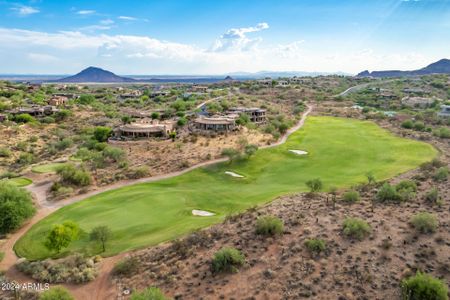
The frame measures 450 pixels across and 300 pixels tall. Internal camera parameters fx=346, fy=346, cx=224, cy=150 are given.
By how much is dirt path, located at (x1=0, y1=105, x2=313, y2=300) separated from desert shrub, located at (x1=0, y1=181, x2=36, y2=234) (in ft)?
2.65

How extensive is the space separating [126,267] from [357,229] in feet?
57.5

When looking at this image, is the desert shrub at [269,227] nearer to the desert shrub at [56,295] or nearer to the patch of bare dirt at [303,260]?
the patch of bare dirt at [303,260]

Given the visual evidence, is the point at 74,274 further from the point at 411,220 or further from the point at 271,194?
the point at 411,220

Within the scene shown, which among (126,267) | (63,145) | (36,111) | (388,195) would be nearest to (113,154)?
(63,145)

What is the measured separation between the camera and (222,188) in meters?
42.9

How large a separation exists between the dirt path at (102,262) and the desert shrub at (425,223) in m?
23.3

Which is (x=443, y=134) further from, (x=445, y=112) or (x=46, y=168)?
(x=46, y=168)

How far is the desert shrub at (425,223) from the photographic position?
26.8 metres

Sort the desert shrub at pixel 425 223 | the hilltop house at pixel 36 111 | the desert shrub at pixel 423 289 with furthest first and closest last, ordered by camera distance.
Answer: the hilltop house at pixel 36 111
the desert shrub at pixel 425 223
the desert shrub at pixel 423 289

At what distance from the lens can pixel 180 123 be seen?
73875 millimetres

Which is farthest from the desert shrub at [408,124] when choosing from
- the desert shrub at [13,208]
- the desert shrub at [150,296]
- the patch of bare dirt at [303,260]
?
the desert shrub at [13,208]

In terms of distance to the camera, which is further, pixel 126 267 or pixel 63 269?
pixel 63 269

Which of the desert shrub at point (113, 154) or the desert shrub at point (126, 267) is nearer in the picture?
the desert shrub at point (126, 267)

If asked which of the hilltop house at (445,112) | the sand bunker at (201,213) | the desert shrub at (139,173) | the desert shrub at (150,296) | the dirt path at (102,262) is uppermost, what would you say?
the hilltop house at (445,112)
